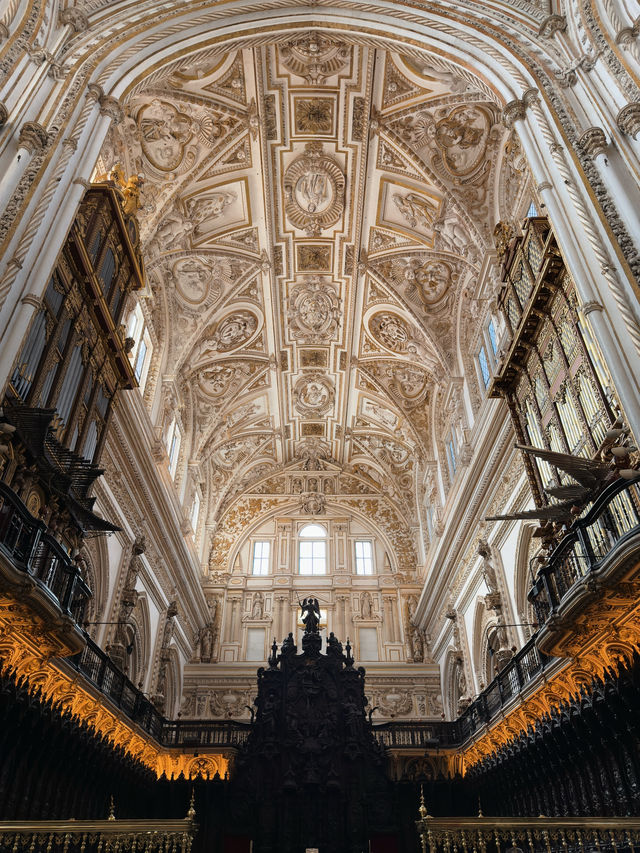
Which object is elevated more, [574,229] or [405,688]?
[574,229]

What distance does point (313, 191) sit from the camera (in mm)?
18641

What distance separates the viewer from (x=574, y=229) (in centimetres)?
969

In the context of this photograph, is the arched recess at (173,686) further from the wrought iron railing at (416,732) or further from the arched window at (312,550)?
the wrought iron railing at (416,732)

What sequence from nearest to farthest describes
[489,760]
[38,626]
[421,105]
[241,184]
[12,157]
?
[38,626] → [12,157] → [489,760] → [421,105] → [241,184]

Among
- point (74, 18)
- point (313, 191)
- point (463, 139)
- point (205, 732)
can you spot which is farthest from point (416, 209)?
point (205, 732)

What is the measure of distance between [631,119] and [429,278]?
33.6 ft

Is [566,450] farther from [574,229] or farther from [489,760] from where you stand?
[489,760]

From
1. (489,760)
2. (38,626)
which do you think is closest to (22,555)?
(38,626)

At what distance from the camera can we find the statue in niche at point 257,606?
25000 mm

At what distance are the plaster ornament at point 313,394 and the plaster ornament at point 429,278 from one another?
5619 mm

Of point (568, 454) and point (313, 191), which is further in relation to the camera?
point (313, 191)

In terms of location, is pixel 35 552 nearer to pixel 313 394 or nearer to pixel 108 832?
pixel 108 832

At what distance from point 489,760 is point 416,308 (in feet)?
41.3

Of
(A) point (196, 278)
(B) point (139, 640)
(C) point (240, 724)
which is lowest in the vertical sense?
(C) point (240, 724)
